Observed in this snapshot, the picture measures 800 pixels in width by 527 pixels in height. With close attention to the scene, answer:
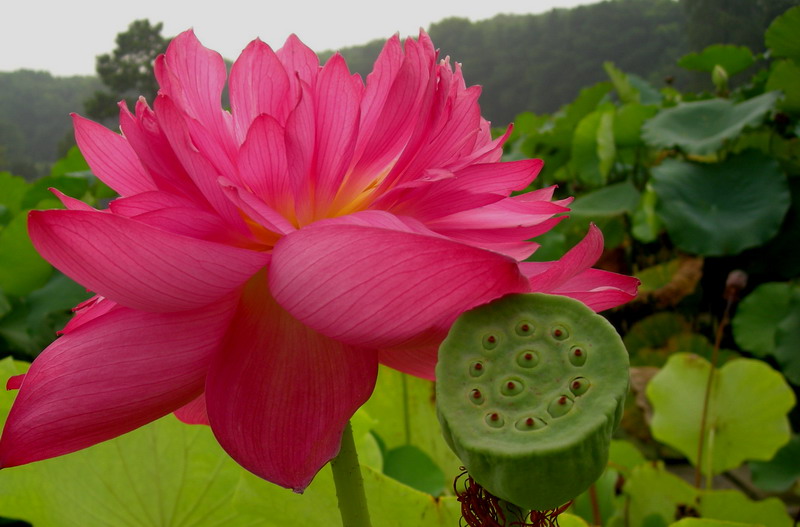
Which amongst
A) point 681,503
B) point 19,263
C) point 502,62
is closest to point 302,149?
point 681,503

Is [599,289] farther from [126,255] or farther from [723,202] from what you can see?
[723,202]

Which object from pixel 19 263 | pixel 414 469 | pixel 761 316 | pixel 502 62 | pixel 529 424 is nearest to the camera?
pixel 529 424

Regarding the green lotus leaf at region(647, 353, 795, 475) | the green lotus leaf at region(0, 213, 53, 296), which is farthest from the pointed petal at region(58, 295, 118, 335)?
the green lotus leaf at region(0, 213, 53, 296)

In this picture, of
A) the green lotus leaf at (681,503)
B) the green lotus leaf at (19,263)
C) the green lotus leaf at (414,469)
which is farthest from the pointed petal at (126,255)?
the green lotus leaf at (19,263)

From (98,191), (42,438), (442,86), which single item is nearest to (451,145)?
(442,86)

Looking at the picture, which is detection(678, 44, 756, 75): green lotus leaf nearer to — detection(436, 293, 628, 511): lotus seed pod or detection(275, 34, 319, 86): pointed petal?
detection(275, 34, 319, 86): pointed petal

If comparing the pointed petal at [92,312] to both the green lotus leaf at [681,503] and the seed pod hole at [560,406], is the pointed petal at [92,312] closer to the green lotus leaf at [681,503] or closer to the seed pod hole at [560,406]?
the seed pod hole at [560,406]

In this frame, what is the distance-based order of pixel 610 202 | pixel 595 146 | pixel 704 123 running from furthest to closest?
pixel 595 146
pixel 610 202
pixel 704 123
